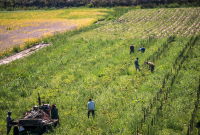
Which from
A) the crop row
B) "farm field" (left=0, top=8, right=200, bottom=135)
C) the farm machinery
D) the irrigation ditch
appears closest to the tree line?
the crop row

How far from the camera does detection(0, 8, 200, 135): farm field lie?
32.3 feet

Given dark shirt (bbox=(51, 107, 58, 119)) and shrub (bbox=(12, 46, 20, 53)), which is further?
shrub (bbox=(12, 46, 20, 53))

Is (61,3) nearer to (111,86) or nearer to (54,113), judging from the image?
(111,86)

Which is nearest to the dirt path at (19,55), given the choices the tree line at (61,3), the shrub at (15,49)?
the shrub at (15,49)

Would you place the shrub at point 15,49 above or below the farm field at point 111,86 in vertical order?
above

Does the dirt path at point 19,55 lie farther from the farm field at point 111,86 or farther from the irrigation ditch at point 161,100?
the irrigation ditch at point 161,100

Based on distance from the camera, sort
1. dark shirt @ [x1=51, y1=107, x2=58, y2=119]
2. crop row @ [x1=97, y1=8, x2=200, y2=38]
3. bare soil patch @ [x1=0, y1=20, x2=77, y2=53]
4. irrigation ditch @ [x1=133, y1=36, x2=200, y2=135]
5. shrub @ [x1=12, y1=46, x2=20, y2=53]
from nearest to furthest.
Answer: irrigation ditch @ [x1=133, y1=36, x2=200, y2=135]
dark shirt @ [x1=51, y1=107, x2=58, y2=119]
shrub @ [x1=12, y1=46, x2=20, y2=53]
bare soil patch @ [x1=0, y1=20, x2=77, y2=53]
crop row @ [x1=97, y1=8, x2=200, y2=38]

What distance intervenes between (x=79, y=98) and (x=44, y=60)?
388 inches

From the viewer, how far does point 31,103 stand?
12531 mm

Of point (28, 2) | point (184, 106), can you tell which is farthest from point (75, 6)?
point (184, 106)

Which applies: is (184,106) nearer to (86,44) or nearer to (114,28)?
(86,44)

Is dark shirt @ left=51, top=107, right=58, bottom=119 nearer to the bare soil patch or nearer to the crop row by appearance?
the bare soil patch

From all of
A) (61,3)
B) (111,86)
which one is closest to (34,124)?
(111,86)

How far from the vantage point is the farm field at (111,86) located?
9836mm
